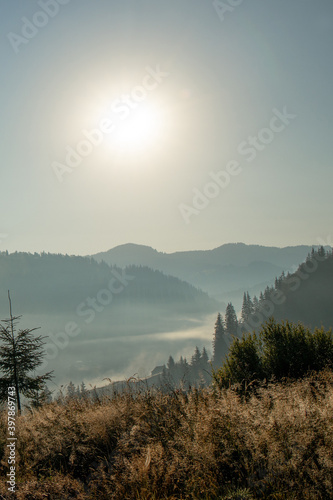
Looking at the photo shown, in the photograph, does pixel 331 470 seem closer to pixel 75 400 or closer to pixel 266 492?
pixel 266 492

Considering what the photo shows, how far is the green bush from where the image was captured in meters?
10.5

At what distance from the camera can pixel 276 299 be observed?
144750 mm

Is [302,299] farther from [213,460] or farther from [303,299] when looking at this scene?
[213,460]

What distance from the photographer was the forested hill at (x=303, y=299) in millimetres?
135750

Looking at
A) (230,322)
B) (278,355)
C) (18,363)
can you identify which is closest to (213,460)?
(278,355)

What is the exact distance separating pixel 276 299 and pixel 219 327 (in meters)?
46.5

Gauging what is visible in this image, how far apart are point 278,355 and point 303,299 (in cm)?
15007

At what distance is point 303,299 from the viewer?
147500mm

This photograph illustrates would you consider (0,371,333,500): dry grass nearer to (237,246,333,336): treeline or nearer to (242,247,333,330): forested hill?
(242,247,333,330): forested hill

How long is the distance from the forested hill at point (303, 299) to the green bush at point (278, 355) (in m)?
118

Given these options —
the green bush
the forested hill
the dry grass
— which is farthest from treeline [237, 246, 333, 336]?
the dry grass

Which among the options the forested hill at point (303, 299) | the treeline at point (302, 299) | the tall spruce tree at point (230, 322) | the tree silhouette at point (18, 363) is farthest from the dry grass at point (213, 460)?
the treeline at point (302, 299)

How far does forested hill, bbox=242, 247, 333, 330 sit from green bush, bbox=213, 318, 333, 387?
386 feet

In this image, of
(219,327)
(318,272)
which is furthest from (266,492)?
(318,272)
